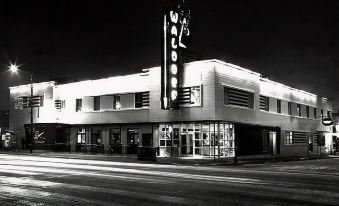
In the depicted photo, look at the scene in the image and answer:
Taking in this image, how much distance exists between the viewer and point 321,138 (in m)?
37.8

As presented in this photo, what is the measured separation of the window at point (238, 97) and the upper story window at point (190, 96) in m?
2.51

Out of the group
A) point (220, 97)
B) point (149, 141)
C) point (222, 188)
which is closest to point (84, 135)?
point (149, 141)

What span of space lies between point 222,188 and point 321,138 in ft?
94.1

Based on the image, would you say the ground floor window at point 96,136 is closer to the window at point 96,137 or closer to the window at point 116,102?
the window at point 96,137

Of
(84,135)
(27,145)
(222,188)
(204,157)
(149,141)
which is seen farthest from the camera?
(27,145)

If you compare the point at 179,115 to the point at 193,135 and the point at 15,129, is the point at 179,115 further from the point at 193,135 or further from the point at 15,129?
the point at 15,129

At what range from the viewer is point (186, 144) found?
3569 cm

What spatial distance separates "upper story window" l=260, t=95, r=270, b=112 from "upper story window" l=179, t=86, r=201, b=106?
9.62 m

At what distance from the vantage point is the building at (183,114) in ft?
112

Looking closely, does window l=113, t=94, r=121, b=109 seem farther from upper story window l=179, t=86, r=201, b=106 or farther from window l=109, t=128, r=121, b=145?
upper story window l=179, t=86, r=201, b=106

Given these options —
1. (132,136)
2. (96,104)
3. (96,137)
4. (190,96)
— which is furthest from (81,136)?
(190,96)

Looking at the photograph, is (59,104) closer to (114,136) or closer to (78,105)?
(78,105)

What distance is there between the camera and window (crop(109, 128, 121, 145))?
4134 cm

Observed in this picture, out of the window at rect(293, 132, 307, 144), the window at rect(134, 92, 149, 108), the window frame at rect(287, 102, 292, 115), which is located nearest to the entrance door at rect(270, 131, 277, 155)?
the window frame at rect(287, 102, 292, 115)
